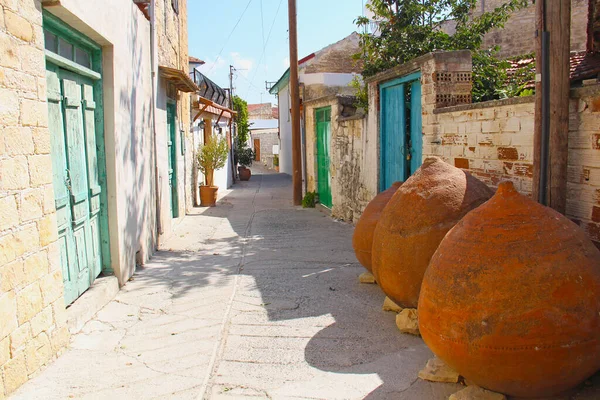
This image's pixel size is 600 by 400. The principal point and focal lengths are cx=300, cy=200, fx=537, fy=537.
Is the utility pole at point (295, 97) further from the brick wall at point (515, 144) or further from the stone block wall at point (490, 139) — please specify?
the stone block wall at point (490, 139)

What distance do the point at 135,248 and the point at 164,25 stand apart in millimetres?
4506

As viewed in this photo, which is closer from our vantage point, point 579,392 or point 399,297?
point 579,392

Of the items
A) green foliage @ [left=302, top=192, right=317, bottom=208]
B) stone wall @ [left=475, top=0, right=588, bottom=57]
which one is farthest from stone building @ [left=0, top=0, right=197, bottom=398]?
stone wall @ [left=475, top=0, right=588, bottom=57]

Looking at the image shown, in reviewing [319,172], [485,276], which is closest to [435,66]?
[485,276]

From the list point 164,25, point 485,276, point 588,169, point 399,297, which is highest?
point 164,25

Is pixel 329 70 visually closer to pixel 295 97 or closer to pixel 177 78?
pixel 295 97

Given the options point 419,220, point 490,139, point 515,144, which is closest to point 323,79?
point 490,139

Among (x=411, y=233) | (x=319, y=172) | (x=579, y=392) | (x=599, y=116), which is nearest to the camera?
(x=579, y=392)

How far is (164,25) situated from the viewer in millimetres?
8969

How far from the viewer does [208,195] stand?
12305mm

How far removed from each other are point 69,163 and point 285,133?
19570 millimetres

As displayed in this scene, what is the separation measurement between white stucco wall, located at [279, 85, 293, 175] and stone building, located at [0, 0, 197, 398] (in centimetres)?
1491

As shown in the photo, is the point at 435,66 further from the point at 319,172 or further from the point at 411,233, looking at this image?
the point at 319,172

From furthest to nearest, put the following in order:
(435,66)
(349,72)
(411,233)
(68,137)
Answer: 1. (349,72)
2. (435,66)
3. (68,137)
4. (411,233)
